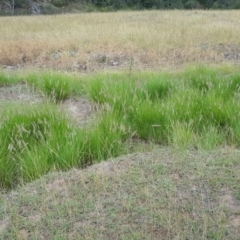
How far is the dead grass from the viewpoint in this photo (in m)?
2.81

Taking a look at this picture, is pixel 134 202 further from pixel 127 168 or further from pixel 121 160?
pixel 121 160

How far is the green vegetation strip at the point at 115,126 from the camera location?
392 cm

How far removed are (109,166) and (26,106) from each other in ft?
5.92

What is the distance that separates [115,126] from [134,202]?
1.30 meters

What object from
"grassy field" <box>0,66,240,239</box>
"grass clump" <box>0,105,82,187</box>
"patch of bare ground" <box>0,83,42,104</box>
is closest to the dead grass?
"grassy field" <box>0,66,240,239</box>

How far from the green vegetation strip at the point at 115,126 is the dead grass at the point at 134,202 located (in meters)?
0.38

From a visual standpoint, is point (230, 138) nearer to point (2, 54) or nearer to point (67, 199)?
point (67, 199)

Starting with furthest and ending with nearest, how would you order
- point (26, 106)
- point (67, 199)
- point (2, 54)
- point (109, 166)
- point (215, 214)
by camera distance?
point (2, 54), point (26, 106), point (109, 166), point (67, 199), point (215, 214)

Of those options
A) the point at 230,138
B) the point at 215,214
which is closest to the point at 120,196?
the point at 215,214

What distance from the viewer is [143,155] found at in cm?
387

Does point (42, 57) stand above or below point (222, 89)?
below

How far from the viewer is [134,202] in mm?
3068

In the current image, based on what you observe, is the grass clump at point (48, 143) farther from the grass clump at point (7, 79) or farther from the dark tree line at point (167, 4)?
the dark tree line at point (167, 4)

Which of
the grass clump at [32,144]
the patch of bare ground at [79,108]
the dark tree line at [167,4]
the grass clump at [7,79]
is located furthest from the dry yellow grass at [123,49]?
the dark tree line at [167,4]
